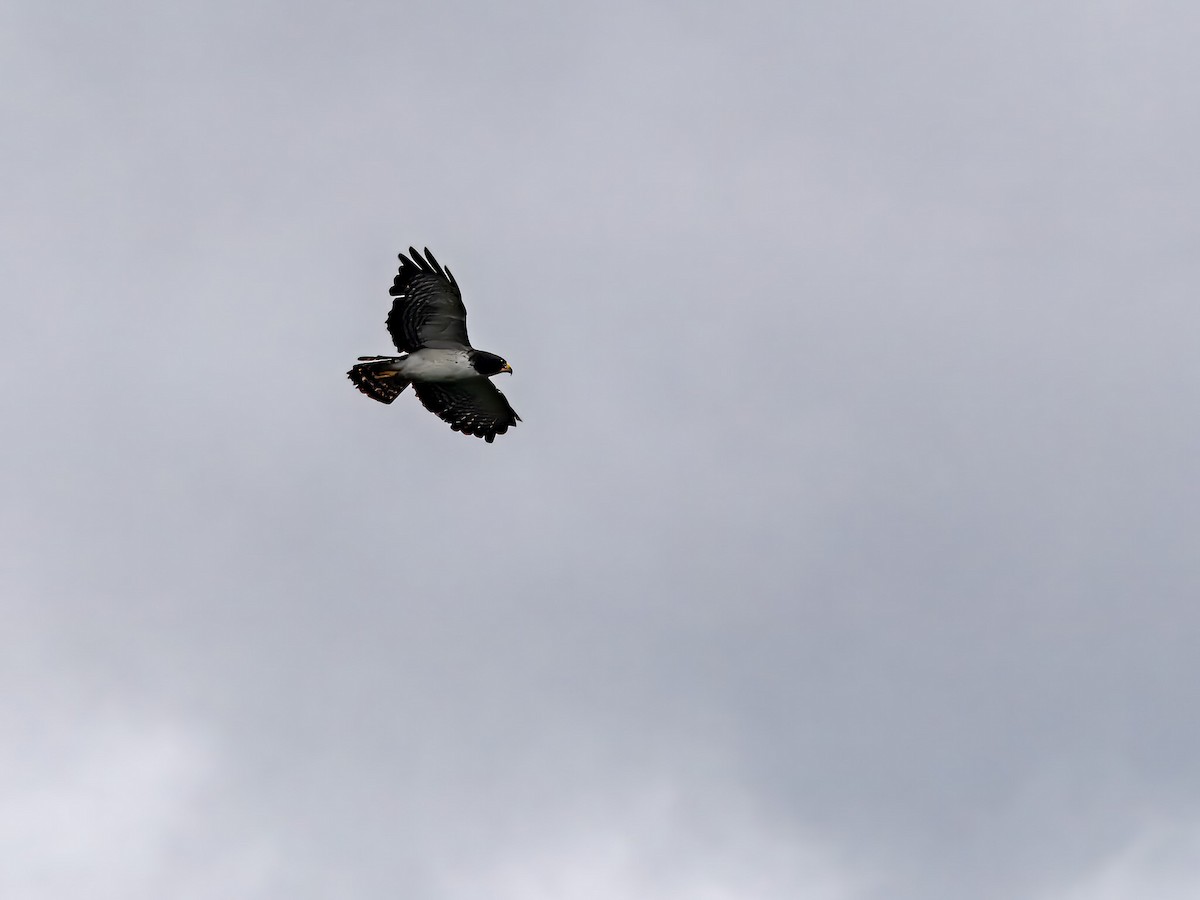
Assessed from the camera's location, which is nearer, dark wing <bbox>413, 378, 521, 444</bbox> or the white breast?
the white breast

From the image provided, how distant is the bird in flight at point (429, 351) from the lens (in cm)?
5228

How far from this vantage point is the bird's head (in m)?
52.7

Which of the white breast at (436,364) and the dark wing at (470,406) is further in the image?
the dark wing at (470,406)

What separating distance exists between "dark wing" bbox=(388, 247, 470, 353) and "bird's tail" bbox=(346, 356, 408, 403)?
0.65m

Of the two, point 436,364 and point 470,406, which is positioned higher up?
point 470,406

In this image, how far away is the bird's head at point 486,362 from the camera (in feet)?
173

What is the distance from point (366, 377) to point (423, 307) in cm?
269

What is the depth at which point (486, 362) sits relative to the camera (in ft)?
173

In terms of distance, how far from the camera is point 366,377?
53.4 metres

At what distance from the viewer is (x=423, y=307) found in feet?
173

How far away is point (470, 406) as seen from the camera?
54.6 meters

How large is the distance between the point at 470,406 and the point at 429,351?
98.5 inches

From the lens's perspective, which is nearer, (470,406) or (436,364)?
(436,364)

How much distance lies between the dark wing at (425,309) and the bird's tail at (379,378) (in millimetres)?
647
